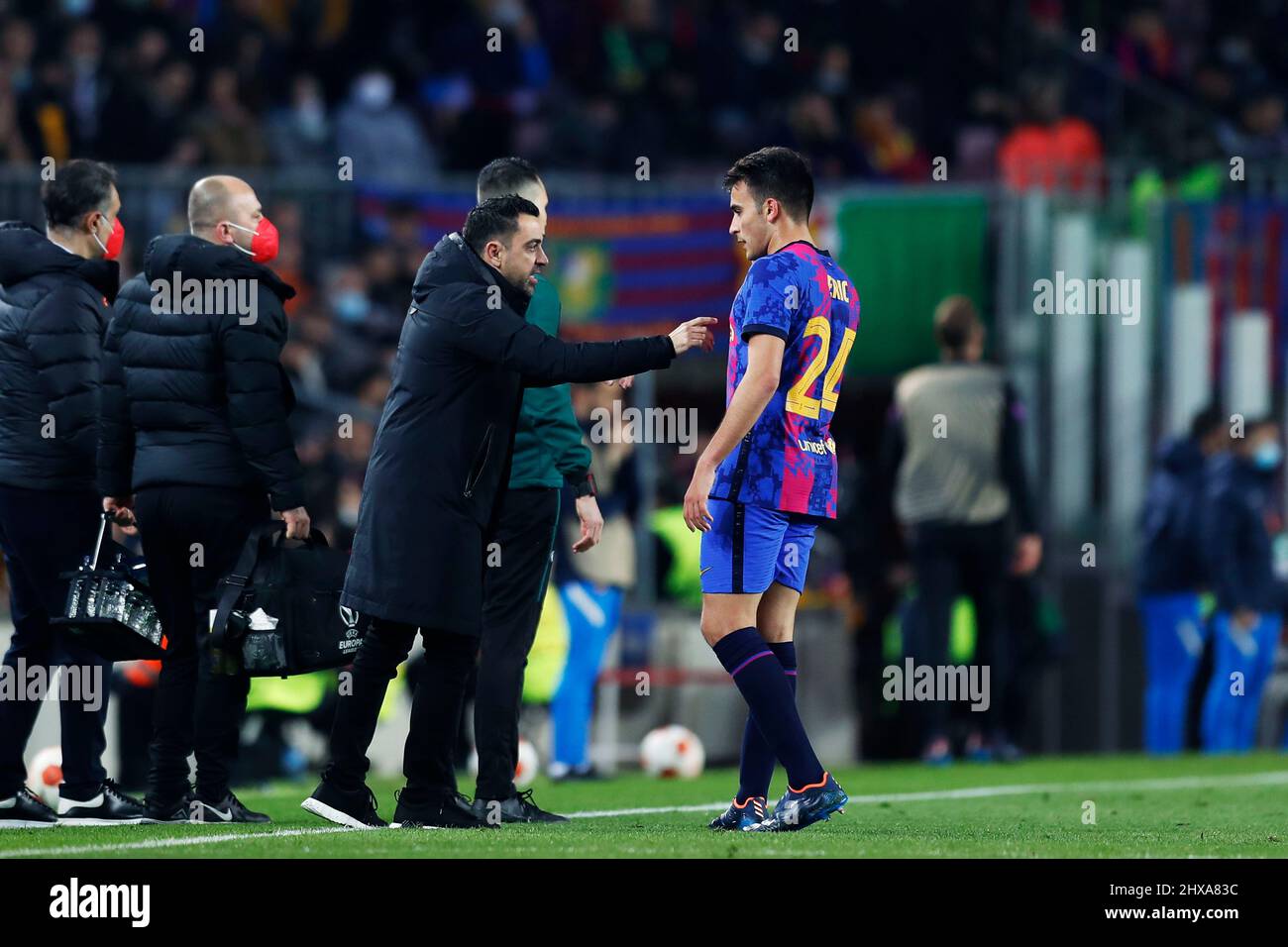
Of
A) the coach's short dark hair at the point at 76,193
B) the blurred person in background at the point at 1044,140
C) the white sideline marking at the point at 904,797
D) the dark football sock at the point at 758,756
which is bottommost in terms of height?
the white sideline marking at the point at 904,797

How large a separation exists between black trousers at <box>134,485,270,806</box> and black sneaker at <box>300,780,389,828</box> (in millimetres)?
725

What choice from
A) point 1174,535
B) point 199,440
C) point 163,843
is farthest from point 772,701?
point 1174,535

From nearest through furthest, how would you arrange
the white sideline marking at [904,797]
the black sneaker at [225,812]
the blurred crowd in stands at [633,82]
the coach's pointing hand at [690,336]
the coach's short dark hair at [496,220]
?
the white sideline marking at [904,797]
the coach's pointing hand at [690,336]
the coach's short dark hair at [496,220]
the black sneaker at [225,812]
the blurred crowd in stands at [633,82]

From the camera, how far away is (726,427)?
23.0 feet

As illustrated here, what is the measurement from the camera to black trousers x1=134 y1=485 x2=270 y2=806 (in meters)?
7.81

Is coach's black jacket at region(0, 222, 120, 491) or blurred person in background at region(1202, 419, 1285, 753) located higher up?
coach's black jacket at region(0, 222, 120, 491)

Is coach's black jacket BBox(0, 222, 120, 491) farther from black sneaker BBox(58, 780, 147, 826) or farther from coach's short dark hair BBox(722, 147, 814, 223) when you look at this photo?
coach's short dark hair BBox(722, 147, 814, 223)

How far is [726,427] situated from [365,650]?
1321 millimetres

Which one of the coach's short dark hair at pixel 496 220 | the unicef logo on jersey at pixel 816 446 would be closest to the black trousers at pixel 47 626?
the coach's short dark hair at pixel 496 220

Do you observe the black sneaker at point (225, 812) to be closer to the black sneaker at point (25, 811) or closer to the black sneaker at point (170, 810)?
the black sneaker at point (170, 810)

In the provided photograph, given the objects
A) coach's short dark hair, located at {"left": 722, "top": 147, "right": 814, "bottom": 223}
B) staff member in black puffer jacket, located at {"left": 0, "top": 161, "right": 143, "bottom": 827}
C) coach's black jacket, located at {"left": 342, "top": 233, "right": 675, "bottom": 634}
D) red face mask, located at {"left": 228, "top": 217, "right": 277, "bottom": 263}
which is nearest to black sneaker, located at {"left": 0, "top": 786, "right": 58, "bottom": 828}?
staff member in black puffer jacket, located at {"left": 0, "top": 161, "right": 143, "bottom": 827}

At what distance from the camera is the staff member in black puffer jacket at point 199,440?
7.74 metres
